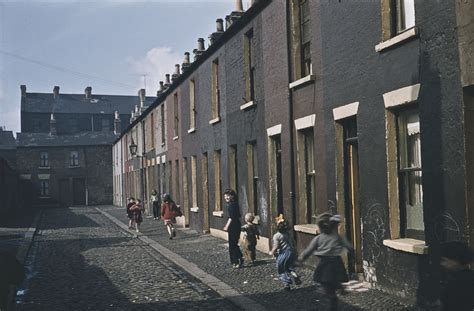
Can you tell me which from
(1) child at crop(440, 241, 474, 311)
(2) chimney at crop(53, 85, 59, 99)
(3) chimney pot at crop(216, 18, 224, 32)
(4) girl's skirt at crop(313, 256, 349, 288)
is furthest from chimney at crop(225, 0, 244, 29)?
(2) chimney at crop(53, 85, 59, 99)

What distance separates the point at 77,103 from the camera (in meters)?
75.0

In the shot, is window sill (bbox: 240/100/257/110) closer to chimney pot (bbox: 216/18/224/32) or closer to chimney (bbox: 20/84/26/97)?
chimney pot (bbox: 216/18/224/32)

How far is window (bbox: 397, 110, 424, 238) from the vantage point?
851cm

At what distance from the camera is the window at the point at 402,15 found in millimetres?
8555

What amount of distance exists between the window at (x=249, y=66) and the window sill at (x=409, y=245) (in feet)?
26.6

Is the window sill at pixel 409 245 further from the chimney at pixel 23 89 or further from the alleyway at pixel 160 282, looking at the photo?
the chimney at pixel 23 89

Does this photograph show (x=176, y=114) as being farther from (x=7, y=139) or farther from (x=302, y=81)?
(x=7, y=139)

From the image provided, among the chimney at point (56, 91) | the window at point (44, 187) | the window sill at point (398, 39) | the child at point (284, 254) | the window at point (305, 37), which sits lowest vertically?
the child at point (284, 254)

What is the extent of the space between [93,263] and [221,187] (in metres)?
6.11

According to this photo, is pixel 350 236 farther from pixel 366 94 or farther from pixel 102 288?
pixel 102 288

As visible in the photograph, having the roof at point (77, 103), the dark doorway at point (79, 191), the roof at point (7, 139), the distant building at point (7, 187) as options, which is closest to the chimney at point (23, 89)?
the roof at point (77, 103)

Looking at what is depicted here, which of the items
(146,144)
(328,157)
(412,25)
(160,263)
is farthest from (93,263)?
(146,144)

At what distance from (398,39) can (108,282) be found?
7.53m

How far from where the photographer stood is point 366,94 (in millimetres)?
9586
